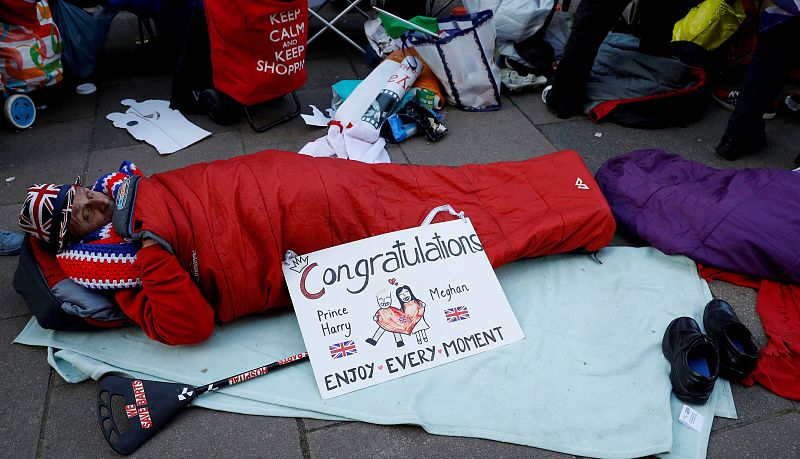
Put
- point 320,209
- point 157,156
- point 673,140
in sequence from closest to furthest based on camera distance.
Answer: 1. point 320,209
2. point 157,156
3. point 673,140

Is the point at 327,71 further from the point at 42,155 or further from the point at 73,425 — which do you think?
the point at 73,425

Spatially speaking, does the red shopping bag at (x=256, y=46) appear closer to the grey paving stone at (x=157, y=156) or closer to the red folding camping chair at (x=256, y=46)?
the red folding camping chair at (x=256, y=46)

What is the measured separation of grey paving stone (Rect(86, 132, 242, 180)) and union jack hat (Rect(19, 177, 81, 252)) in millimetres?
1173

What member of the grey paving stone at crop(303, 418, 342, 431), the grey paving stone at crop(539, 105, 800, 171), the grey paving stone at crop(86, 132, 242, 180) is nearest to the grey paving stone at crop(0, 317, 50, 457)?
the grey paving stone at crop(303, 418, 342, 431)

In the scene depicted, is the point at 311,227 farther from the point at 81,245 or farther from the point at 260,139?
the point at 260,139

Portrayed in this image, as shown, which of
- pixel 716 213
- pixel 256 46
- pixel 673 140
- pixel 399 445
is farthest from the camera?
pixel 673 140

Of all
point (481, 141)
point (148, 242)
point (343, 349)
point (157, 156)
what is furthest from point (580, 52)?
point (148, 242)

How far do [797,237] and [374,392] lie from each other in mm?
1829

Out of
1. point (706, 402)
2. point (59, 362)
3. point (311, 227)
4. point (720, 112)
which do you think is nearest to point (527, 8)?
point (720, 112)

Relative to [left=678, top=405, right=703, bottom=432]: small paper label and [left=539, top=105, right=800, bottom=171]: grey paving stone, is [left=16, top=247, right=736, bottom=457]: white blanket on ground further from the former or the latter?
[left=539, top=105, right=800, bottom=171]: grey paving stone

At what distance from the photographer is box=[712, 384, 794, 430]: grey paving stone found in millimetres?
1938

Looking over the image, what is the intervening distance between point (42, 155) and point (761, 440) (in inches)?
147

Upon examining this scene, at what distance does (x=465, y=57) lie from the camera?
351 centimetres

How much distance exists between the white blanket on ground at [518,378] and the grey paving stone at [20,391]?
6cm
